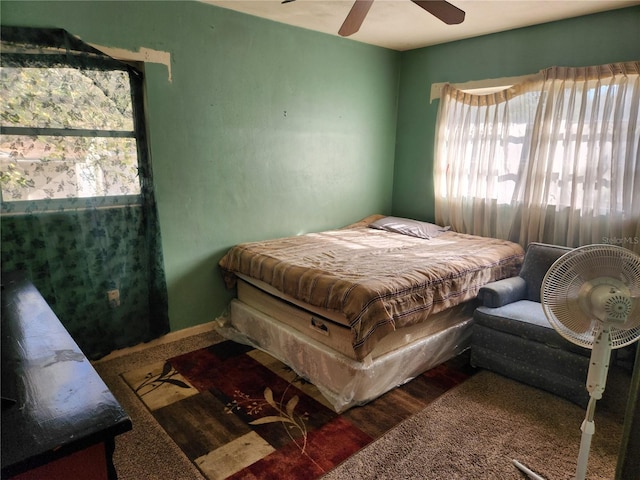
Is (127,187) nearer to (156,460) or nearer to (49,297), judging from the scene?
(49,297)

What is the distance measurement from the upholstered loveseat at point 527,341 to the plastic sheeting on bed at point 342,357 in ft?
0.83

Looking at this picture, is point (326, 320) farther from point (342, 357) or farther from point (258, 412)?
point (258, 412)

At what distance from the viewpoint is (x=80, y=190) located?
253cm

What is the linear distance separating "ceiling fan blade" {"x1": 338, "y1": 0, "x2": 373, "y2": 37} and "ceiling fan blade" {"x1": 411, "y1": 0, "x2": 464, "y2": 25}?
249 mm

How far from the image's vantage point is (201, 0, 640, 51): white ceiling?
2.85 m

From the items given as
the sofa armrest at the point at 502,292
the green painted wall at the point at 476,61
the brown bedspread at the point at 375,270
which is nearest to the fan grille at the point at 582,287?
the brown bedspread at the point at 375,270

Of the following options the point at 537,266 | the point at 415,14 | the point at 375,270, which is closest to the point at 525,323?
the point at 537,266

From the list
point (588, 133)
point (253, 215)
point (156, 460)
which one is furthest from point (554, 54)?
point (156, 460)

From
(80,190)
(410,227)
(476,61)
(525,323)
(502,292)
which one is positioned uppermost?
(476,61)

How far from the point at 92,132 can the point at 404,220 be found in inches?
109

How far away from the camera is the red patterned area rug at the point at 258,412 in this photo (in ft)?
6.31

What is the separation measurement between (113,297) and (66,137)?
3.48ft

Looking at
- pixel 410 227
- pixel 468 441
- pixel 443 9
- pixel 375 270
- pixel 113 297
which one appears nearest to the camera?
pixel 468 441

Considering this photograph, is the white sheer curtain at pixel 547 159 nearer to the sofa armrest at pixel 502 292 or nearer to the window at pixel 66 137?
the sofa armrest at pixel 502 292
